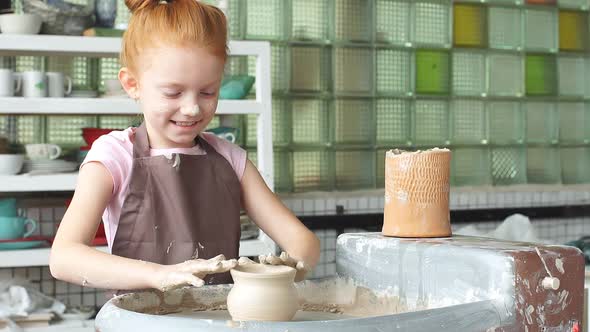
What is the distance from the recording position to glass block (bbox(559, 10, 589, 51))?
4.64 m

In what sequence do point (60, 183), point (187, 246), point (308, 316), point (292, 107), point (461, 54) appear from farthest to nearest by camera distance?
point (461, 54)
point (292, 107)
point (60, 183)
point (187, 246)
point (308, 316)

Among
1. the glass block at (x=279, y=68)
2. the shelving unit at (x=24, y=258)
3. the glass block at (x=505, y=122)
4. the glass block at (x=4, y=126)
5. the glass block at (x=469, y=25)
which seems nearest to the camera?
the shelving unit at (x=24, y=258)

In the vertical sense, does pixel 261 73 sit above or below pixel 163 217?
above

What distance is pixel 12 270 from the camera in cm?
358

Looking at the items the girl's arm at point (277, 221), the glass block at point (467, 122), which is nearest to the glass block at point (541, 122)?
the glass block at point (467, 122)

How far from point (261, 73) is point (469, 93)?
51.0 inches

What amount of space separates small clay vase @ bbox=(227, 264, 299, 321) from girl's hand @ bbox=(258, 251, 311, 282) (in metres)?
0.06

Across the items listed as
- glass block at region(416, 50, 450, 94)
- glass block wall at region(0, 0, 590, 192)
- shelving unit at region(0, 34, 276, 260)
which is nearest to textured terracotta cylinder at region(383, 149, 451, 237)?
shelving unit at region(0, 34, 276, 260)

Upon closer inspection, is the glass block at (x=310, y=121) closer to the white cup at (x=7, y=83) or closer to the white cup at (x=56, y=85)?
the white cup at (x=56, y=85)

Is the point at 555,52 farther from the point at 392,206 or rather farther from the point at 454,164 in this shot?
the point at 392,206

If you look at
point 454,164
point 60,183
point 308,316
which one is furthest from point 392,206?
point 454,164

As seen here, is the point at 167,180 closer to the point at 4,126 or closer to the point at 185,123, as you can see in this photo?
the point at 185,123

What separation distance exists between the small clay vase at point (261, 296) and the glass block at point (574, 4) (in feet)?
12.1

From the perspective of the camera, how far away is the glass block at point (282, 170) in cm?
407
